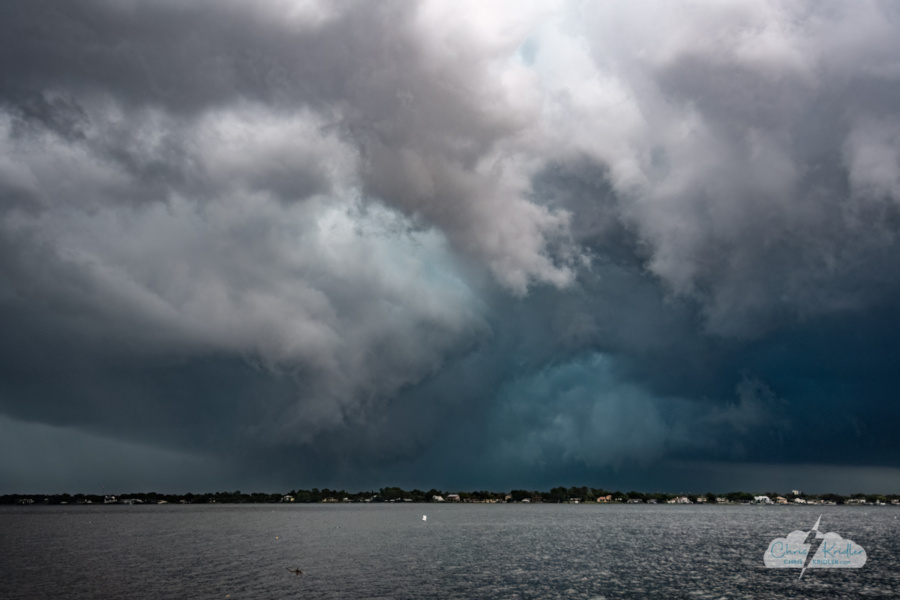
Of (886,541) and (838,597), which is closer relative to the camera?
(838,597)

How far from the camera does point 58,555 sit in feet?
322

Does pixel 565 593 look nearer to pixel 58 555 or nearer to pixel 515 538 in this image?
pixel 515 538

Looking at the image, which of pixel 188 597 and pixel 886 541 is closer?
pixel 188 597

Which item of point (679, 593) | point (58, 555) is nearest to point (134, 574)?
point (58, 555)

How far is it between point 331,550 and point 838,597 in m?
75.7

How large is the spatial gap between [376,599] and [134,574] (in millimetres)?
36354

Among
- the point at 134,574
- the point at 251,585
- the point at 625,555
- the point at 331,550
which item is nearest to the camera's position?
the point at 251,585

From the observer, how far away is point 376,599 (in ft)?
190

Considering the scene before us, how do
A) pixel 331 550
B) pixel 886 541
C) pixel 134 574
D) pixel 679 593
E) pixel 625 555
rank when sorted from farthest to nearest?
pixel 886 541
pixel 331 550
pixel 625 555
pixel 134 574
pixel 679 593

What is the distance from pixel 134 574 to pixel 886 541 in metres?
138

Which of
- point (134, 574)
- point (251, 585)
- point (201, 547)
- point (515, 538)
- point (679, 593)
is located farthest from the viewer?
point (515, 538)

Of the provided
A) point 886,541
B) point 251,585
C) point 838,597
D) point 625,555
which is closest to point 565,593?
point 838,597

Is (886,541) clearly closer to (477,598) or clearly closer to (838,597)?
(838,597)

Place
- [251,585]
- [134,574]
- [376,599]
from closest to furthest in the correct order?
[376,599]
[251,585]
[134,574]
